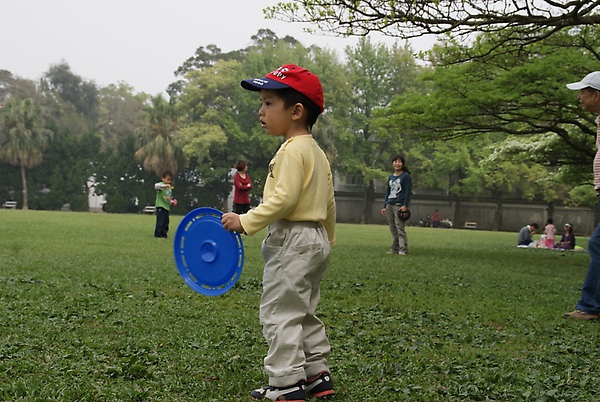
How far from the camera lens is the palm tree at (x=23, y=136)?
53.8m

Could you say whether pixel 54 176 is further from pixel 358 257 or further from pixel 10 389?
pixel 10 389

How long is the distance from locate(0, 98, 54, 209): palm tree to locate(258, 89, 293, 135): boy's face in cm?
5388

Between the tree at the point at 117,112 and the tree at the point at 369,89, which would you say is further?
the tree at the point at 117,112

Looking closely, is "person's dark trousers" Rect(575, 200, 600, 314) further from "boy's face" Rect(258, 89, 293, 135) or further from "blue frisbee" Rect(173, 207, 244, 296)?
"boy's face" Rect(258, 89, 293, 135)

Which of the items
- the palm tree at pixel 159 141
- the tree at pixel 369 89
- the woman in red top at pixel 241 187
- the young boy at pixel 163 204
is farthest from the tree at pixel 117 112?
the woman in red top at pixel 241 187

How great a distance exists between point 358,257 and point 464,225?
4299cm

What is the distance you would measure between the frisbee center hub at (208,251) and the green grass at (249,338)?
0.69m

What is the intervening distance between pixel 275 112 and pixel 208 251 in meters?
1.02

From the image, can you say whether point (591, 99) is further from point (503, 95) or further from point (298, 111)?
point (503, 95)

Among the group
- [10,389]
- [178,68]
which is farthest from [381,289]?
[178,68]

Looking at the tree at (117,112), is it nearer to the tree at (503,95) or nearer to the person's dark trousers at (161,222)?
the person's dark trousers at (161,222)

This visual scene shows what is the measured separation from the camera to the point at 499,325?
252 inches

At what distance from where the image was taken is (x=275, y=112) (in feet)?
12.6

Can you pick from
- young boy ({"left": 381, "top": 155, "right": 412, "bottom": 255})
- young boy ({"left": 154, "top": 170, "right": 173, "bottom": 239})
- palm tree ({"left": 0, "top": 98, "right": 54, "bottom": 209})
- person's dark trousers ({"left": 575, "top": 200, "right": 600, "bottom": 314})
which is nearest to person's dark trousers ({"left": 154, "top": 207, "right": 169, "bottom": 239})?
young boy ({"left": 154, "top": 170, "right": 173, "bottom": 239})
